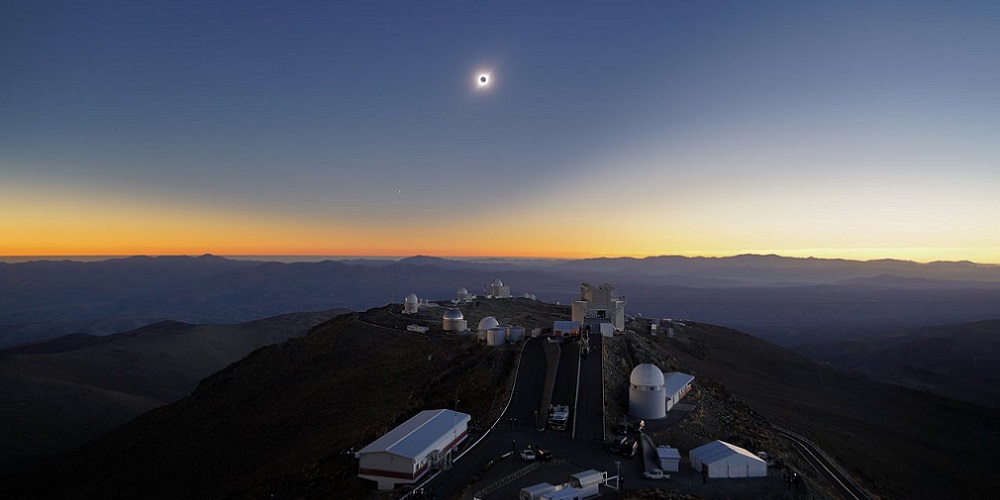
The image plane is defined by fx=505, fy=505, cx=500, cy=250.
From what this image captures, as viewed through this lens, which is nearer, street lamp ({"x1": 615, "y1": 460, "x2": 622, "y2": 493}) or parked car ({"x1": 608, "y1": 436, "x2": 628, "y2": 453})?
street lamp ({"x1": 615, "y1": 460, "x2": 622, "y2": 493})

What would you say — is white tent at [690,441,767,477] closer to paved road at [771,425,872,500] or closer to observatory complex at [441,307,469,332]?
paved road at [771,425,872,500]

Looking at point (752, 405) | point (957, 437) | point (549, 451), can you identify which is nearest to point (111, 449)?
point (549, 451)

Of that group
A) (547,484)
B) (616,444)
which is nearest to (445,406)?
(616,444)

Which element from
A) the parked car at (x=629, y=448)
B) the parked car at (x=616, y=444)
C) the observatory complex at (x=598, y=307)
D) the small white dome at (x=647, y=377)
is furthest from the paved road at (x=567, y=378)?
the observatory complex at (x=598, y=307)

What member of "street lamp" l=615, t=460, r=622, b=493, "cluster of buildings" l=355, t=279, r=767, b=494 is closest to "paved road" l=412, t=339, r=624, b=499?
"street lamp" l=615, t=460, r=622, b=493

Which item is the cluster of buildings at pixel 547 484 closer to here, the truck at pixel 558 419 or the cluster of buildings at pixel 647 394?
the cluster of buildings at pixel 647 394

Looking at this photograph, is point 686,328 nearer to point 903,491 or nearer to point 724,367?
point 724,367

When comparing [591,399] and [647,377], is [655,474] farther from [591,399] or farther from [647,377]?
[591,399]
